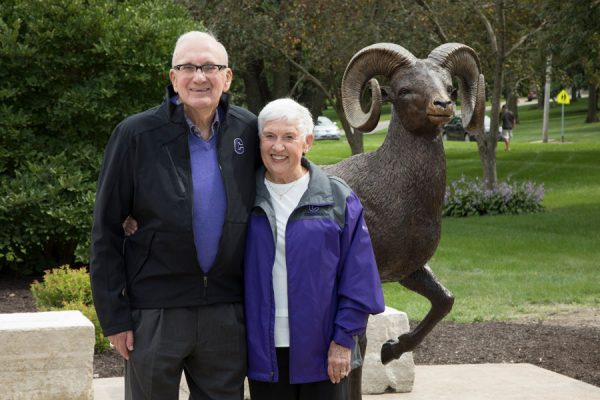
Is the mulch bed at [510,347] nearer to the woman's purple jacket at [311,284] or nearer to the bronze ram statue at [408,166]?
the bronze ram statue at [408,166]

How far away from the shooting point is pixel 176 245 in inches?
159

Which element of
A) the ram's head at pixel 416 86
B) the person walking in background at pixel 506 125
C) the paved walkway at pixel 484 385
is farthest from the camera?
the person walking in background at pixel 506 125

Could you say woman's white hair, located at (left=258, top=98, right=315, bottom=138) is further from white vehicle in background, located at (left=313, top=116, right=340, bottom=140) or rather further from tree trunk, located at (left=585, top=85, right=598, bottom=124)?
tree trunk, located at (left=585, top=85, right=598, bottom=124)

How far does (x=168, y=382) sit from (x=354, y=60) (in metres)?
2.65

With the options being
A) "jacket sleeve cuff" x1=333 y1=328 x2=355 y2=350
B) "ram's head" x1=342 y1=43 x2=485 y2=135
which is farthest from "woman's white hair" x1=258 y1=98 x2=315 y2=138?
"ram's head" x1=342 y1=43 x2=485 y2=135

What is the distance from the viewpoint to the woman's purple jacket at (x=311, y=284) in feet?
13.3

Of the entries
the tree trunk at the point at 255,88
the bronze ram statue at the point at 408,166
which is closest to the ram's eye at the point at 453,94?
the bronze ram statue at the point at 408,166

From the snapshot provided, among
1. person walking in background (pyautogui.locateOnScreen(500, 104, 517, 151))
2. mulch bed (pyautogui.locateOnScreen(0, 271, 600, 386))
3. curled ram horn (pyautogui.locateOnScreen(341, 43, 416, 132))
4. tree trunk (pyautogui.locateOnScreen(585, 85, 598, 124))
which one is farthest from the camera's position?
tree trunk (pyautogui.locateOnScreen(585, 85, 598, 124))

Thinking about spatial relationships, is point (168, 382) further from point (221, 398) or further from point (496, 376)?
point (496, 376)

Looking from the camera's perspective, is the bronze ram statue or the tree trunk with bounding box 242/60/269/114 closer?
the bronze ram statue

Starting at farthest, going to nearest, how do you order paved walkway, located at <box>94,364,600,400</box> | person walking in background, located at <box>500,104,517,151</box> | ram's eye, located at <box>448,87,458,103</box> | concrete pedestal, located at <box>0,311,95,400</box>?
person walking in background, located at <box>500,104,517,151</box> → paved walkway, located at <box>94,364,600,400</box> → concrete pedestal, located at <box>0,311,95,400</box> → ram's eye, located at <box>448,87,458,103</box>

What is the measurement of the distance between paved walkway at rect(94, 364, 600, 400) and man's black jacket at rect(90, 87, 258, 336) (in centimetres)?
333

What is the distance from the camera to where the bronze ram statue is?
5.55 meters

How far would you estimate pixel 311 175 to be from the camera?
4.22 metres
